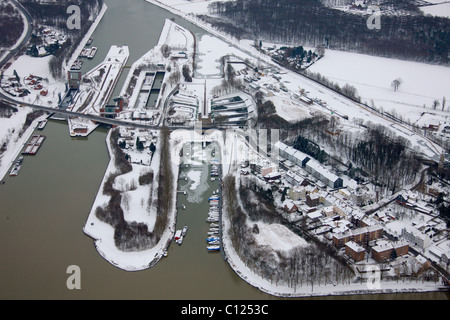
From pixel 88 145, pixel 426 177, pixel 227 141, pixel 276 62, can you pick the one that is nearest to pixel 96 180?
pixel 88 145

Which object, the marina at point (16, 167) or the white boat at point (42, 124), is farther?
the white boat at point (42, 124)

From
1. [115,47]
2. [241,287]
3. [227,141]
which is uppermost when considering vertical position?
[115,47]

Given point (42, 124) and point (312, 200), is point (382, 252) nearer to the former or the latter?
point (312, 200)

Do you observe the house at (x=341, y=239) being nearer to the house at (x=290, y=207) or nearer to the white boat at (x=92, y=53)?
the house at (x=290, y=207)

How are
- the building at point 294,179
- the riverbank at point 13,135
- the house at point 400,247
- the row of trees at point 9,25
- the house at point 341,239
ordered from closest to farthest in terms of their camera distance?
the house at point 400,247 → the house at point 341,239 → the building at point 294,179 → the riverbank at point 13,135 → the row of trees at point 9,25

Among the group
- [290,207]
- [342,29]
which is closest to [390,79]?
[342,29]

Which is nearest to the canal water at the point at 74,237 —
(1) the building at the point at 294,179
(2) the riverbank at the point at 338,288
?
(2) the riverbank at the point at 338,288

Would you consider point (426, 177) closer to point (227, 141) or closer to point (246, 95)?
point (227, 141)
